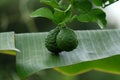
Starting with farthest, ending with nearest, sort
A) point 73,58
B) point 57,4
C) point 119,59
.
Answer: point 119,59 < point 73,58 < point 57,4

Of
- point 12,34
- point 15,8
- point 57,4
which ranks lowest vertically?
point 15,8

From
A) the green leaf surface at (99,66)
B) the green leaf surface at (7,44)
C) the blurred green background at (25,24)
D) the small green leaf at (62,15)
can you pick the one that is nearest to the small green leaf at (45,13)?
the small green leaf at (62,15)

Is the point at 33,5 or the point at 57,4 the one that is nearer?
the point at 57,4

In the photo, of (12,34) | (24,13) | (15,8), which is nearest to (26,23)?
(24,13)

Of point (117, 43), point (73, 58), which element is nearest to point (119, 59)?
point (117, 43)

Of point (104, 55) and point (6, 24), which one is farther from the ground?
point (104, 55)

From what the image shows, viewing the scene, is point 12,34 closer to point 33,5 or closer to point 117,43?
point 117,43

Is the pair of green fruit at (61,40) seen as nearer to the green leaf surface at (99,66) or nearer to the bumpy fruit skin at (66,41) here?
the bumpy fruit skin at (66,41)

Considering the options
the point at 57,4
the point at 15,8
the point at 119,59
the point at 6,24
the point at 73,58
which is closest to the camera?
the point at 57,4
